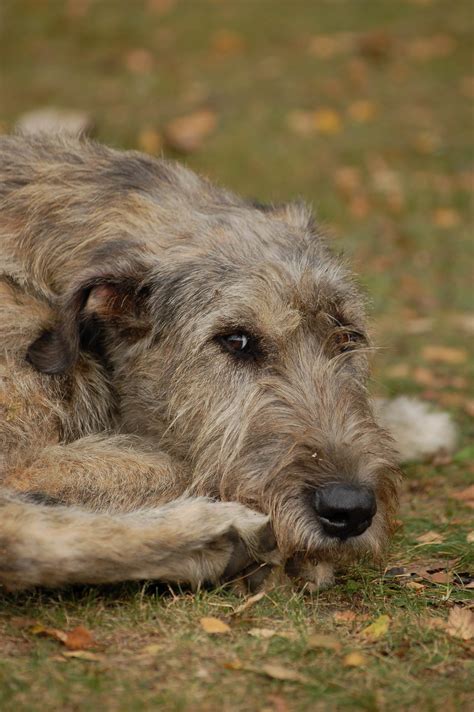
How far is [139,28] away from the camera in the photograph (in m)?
18.2

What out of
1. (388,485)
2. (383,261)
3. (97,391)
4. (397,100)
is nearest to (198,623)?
(388,485)

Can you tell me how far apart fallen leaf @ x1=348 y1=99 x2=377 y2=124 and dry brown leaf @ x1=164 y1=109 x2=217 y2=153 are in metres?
1.92

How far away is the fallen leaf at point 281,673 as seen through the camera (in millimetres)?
4027

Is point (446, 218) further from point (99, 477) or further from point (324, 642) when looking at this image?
point (324, 642)

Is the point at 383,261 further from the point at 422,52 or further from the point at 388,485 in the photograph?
the point at 388,485

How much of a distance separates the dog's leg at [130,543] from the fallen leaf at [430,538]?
4.41ft

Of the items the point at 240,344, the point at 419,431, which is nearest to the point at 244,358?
the point at 240,344

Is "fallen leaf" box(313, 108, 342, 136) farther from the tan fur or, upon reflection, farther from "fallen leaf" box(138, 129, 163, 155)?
the tan fur

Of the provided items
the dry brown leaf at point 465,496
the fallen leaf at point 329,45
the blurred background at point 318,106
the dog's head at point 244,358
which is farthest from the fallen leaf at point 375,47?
the dog's head at point 244,358

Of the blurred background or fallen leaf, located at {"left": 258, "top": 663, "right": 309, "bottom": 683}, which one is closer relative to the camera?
fallen leaf, located at {"left": 258, "top": 663, "right": 309, "bottom": 683}

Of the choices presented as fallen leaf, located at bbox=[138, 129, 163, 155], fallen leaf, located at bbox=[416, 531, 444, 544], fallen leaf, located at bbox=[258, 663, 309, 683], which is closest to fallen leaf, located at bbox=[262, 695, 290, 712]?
fallen leaf, located at bbox=[258, 663, 309, 683]

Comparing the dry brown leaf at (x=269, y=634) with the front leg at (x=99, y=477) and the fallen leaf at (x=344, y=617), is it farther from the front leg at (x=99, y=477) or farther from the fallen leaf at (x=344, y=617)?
the front leg at (x=99, y=477)

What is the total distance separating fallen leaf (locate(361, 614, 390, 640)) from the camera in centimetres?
446

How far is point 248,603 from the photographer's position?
470cm
